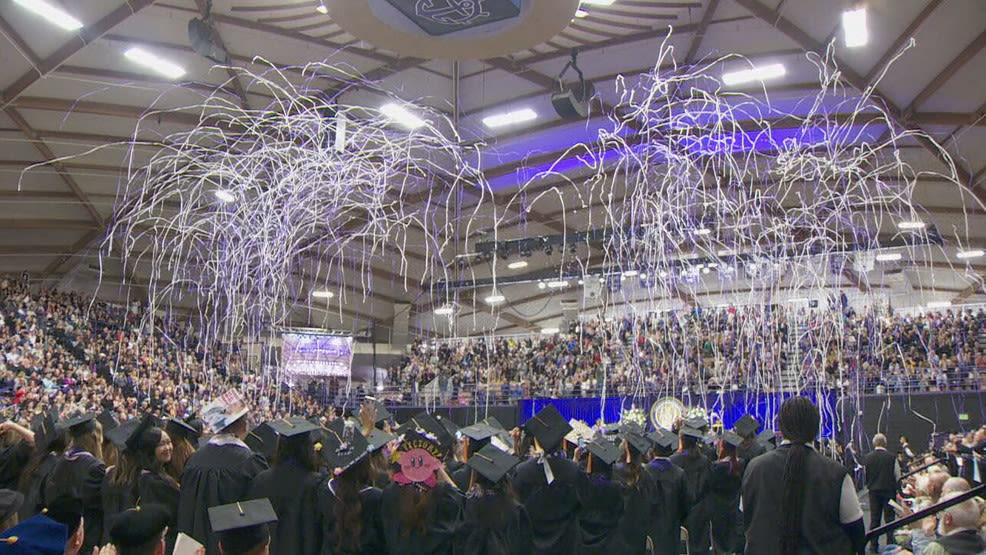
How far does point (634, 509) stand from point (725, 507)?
1792 mm

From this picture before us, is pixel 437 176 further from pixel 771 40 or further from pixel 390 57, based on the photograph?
pixel 771 40

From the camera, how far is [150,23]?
1128 centimetres

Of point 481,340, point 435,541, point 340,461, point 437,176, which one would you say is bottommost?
point 435,541

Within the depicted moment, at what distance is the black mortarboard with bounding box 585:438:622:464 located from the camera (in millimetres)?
5168

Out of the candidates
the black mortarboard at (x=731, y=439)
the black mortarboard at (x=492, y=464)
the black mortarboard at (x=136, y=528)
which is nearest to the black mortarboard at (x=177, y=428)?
the black mortarboard at (x=492, y=464)

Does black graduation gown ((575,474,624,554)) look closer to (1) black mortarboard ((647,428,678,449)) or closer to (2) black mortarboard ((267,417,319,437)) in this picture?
(1) black mortarboard ((647,428,678,449))

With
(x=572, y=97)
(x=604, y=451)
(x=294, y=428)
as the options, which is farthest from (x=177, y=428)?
(x=572, y=97)

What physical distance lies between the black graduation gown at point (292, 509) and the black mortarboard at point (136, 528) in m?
1.57

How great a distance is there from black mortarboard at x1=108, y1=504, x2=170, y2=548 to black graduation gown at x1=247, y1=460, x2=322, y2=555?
5.16ft

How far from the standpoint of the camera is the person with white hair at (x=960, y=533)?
3.56 meters

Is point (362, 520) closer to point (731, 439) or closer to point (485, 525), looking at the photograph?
point (485, 525)

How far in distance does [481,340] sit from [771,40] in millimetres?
16599

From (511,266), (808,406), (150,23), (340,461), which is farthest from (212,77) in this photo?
(511,266)

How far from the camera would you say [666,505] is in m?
6.07
